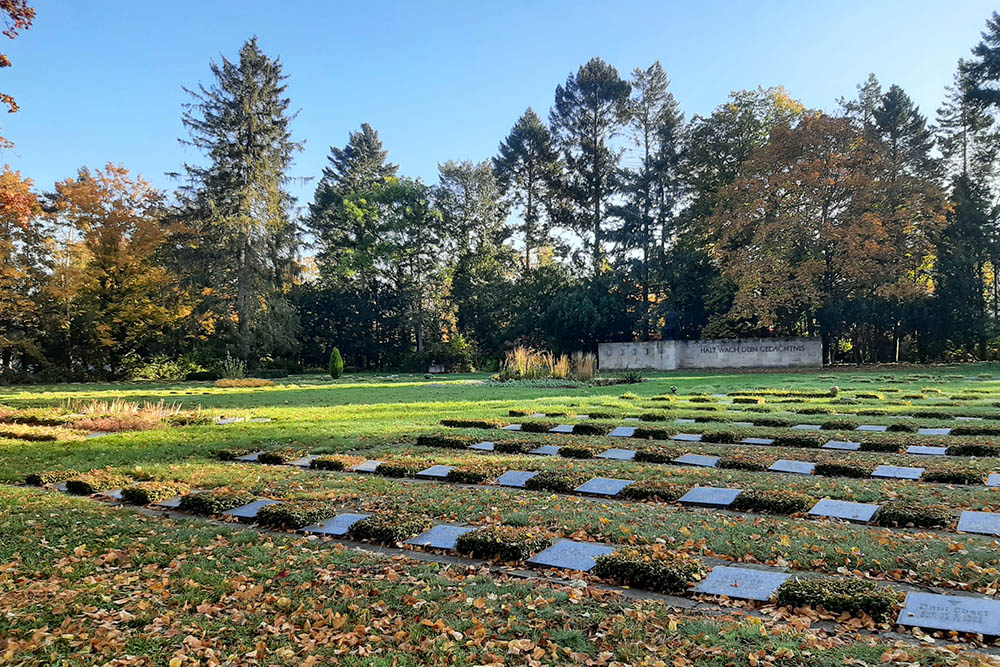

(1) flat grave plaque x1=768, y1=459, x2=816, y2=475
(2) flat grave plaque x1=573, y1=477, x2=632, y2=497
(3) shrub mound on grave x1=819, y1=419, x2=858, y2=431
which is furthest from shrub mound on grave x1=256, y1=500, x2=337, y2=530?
(3) shrub mound on grave x1=819, y1=419, x2=858, y2=431

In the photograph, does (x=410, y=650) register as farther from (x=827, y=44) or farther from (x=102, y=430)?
(x=827, y=44)

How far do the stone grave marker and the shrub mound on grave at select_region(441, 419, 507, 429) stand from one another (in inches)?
152

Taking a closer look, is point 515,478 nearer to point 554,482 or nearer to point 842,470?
point 554,482

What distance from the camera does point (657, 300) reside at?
2461 cm

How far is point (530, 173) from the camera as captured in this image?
30.0 m

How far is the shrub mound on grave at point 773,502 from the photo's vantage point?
344 cm

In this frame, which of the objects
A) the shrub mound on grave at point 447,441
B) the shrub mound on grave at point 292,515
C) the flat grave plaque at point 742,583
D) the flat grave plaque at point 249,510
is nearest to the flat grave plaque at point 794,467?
the flat grave plaque at point 742,583

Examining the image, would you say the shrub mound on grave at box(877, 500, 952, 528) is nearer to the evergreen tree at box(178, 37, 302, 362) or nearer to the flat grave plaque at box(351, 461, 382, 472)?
the flat grave plaque at box(351, 461, 382, 472)

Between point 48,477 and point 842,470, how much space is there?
566 centimetres

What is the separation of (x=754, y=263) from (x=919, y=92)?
12467mm

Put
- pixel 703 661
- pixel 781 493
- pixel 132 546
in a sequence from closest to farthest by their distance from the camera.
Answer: pixel 703 661 → pixel 132 546 → pixel 781 493

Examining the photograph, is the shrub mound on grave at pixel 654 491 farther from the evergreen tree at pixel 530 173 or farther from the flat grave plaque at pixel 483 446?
the evergreen tree at pixel 530 173

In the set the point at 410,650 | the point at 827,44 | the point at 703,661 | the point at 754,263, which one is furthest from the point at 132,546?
the point at 754,263

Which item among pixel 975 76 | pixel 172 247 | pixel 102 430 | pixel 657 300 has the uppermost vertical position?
pixel 975 76
